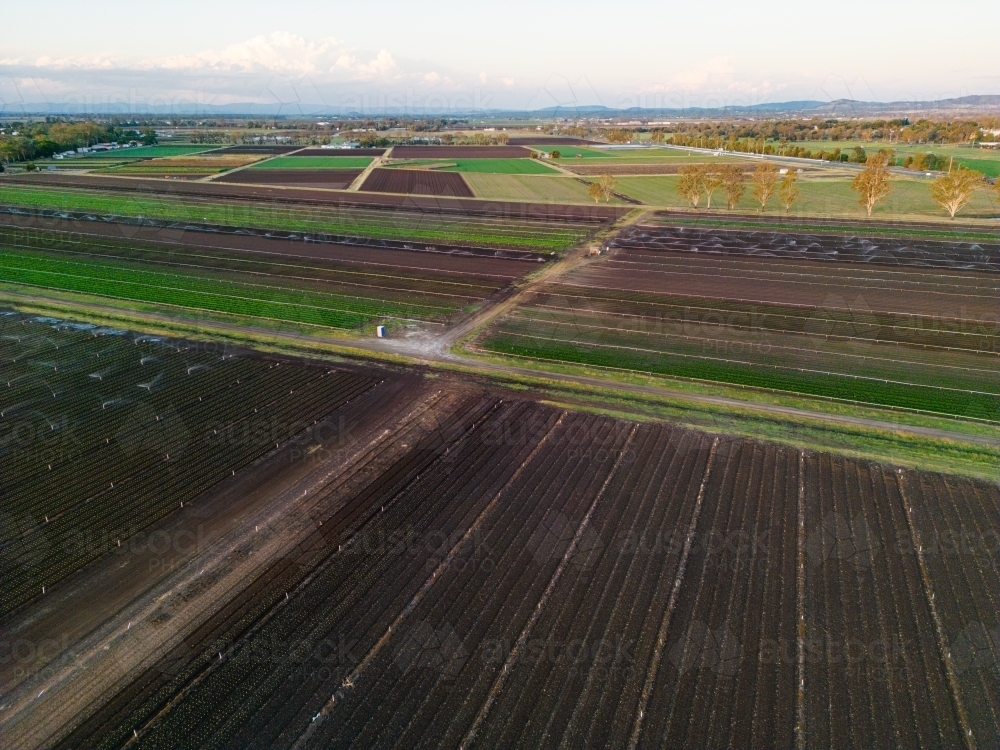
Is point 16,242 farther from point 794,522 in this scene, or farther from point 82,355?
point 794,522

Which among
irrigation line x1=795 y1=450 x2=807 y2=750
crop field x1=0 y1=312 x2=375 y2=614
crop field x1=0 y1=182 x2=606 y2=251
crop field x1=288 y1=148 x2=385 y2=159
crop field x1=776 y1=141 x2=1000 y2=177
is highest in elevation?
crop field x1=776 y1=141 x2=1000 y2=177

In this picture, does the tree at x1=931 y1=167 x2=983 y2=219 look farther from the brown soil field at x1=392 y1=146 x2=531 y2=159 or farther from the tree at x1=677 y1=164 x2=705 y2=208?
the brown soil field at x1=392 y1=146 x2=531 y2=159

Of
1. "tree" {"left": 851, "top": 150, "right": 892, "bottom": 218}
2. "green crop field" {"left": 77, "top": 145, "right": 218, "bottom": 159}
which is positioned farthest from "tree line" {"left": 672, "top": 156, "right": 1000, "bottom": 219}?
"green crop field" {"left": 77, "top": 145, "right": 218, "bottom": 159}

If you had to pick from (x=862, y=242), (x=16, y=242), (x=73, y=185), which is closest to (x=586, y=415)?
(x=862, y=242)

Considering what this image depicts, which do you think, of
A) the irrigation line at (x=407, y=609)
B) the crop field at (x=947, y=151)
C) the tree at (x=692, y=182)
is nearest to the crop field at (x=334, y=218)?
the tree at (x=692, y=182)

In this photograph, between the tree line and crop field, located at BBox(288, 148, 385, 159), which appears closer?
the tree line

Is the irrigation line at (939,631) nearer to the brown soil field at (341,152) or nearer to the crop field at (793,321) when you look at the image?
the crop field at (793,321)
